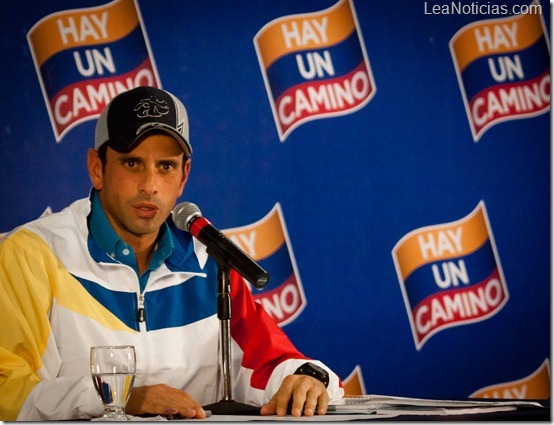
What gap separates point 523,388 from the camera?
3406 mm

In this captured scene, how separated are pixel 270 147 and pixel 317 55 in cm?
38

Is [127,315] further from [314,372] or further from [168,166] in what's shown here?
[314,372]

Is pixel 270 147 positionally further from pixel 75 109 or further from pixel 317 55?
pixel 75 109

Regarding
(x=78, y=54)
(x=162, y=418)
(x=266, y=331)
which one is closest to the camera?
(x=162, y=418)

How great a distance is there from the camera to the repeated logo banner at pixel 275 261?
3332 millimetres

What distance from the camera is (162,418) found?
65.1 inches

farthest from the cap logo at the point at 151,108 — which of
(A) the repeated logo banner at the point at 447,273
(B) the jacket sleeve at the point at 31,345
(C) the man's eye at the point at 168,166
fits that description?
(A) the repeated logo banner at the point at 447,273

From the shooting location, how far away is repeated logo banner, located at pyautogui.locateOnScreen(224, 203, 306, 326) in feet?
10.9

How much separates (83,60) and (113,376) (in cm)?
194

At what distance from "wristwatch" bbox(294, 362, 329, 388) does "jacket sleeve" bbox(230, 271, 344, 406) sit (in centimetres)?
7

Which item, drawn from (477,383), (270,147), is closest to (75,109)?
(270,147)

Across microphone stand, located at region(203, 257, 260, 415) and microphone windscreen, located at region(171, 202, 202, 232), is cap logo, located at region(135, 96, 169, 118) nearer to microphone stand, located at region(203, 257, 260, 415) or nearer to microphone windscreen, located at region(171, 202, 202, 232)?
microphone windscreen, located at region(171, 202, 202, 232)

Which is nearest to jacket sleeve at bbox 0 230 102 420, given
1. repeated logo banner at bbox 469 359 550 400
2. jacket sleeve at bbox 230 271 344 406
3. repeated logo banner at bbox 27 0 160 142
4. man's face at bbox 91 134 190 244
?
man's face at bbox 91 134 190 244

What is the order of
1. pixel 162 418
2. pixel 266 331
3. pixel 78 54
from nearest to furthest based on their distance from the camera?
pixel 162 418 < pixel 266 331 < pixel 78 54
